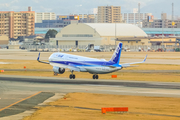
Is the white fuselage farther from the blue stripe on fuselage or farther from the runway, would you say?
the runway

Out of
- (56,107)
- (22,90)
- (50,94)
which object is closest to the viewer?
(56,107)

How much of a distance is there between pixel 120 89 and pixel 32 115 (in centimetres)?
2103

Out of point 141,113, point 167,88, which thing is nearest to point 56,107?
point 141,113

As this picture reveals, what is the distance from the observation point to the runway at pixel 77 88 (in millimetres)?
47781

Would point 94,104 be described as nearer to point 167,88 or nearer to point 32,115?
point 32,115

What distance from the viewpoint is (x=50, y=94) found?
47.6 meters

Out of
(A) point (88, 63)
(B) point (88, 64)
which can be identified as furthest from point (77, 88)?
(A) point (88, 63)

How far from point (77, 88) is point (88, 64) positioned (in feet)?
36.7

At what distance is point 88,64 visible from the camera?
6431cm

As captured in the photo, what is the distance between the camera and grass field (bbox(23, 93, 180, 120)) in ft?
109

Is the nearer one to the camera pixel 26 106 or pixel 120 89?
pixel 26 106

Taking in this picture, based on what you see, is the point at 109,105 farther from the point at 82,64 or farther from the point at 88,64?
the point at 82,64

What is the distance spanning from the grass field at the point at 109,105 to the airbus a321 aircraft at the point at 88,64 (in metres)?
15.7

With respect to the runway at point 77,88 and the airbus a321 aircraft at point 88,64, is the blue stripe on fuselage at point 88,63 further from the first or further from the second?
the runway at point 77,88
